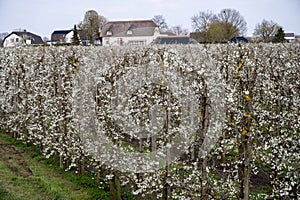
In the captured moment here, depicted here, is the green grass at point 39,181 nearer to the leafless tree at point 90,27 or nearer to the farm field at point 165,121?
the farm field at point 165,121

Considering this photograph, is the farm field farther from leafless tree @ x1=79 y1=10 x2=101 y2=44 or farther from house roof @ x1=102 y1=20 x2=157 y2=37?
house roof @ x1=102 y1=20 x2=157 y2=37

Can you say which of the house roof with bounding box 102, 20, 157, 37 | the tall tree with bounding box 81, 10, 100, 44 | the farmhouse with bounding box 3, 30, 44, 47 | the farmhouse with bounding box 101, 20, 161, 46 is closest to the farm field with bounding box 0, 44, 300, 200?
the farmhouse with bounding box 3, 30, 44, 47

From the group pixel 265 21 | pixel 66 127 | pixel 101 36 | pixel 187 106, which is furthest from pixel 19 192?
pixel 101 36

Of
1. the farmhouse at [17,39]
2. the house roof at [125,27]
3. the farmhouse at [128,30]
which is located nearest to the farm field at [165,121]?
the farmhouse at [17,39]

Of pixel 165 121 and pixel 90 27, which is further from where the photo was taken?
pixel 90 27

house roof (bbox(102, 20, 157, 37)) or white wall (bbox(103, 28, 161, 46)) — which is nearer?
white wall (bbox(103, 28, 161, 46))

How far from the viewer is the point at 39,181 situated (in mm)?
8656

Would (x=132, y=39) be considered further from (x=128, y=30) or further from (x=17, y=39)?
(x=17, y=39)

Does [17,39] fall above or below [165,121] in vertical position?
above

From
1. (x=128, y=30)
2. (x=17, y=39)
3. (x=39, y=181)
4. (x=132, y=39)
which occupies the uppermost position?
(x=128, y=30)

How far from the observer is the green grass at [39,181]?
7.87 meters

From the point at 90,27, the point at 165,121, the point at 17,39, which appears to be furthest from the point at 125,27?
the point at 165,121

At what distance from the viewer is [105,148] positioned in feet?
25.5

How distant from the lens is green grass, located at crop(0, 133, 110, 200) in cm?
787
